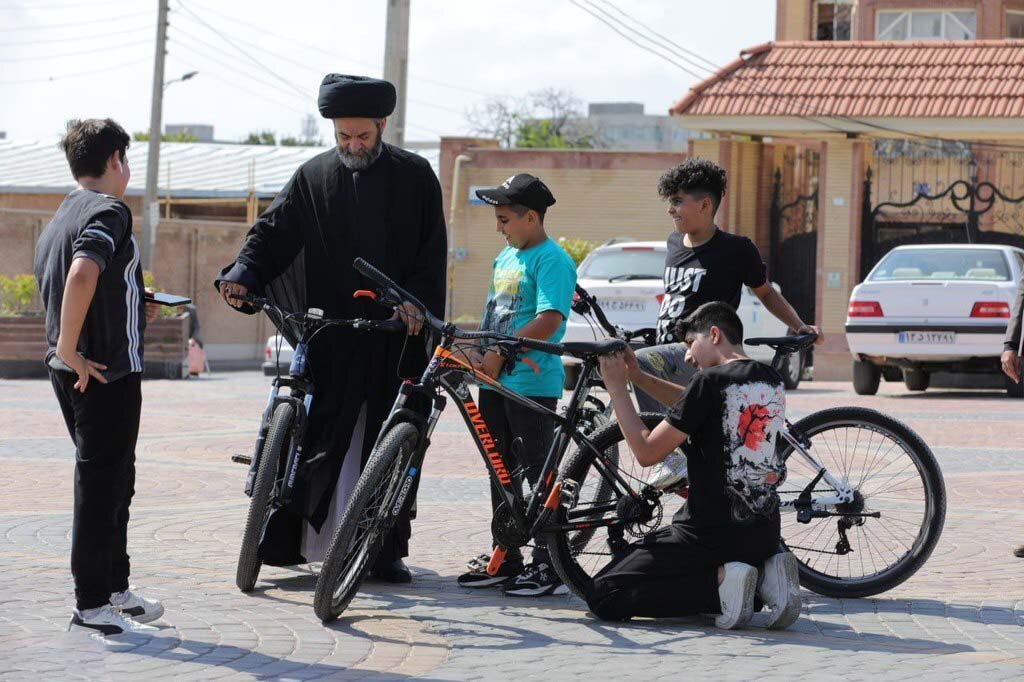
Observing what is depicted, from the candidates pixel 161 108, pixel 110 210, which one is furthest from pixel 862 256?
pixel 110 210

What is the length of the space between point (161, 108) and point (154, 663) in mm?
30340

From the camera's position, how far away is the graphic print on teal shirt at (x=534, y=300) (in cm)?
697

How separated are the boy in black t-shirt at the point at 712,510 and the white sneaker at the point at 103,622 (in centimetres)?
169

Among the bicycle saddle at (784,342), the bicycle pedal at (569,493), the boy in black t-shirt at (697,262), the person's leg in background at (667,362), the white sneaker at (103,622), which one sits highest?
the boy in black t-shirt at (697,262)

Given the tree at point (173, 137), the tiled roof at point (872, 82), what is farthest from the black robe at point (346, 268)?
the tree at point (173, 137)

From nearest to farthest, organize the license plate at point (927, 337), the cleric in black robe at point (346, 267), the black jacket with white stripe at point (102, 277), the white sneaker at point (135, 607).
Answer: the black jacket with white stripe at point (102, 277)
the white sneaker at point (135, 607)
the cleric in black robe at point (346, 267)
the license plate at point (927, 337)

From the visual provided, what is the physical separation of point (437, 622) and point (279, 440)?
1.01m

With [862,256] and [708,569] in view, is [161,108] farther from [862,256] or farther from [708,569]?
[708,569]

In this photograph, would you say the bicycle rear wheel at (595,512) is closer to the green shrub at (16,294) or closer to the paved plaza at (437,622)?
the paved plaza at (437,622)

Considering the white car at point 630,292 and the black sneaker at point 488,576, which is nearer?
the black sneaker at point 488,576

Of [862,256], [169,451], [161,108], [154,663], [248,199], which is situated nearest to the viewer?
[154,663]

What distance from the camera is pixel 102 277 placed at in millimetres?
5770

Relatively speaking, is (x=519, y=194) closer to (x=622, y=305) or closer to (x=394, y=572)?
(x=394, y=572)

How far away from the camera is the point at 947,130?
84.1 feet
